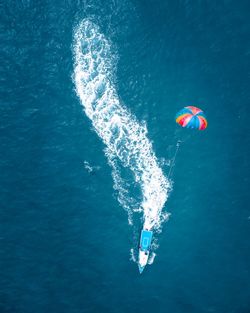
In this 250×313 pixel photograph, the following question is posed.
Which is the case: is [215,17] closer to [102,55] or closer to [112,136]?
[102,55]

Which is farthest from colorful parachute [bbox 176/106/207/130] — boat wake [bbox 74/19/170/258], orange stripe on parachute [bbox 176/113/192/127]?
boat wake [bbox 74/19/170/258]

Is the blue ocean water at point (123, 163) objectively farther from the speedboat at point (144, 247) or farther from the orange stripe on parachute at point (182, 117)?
the orange stripe on parachute at point (182, 117)

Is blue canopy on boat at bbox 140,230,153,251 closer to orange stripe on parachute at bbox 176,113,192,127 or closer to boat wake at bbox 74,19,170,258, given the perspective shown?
boat wake at bbox 74,19,170,258

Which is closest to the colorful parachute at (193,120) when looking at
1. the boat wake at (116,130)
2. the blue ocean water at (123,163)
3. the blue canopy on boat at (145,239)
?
the blue ocean water at (123,163)

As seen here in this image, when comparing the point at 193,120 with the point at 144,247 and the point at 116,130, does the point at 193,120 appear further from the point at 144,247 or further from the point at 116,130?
the point at 144,247

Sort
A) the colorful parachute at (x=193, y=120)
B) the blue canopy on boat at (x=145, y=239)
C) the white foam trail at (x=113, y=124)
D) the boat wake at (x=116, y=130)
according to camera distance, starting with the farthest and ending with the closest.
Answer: the white foam trail at (x=113, y=124)
the boat wake at (x=116, y=130)
the blue canopy on boat at (x=145, y=239)
the colorful parachute at (x=193, y=120)

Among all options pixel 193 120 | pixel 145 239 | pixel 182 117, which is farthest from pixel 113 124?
pixel 145 239
